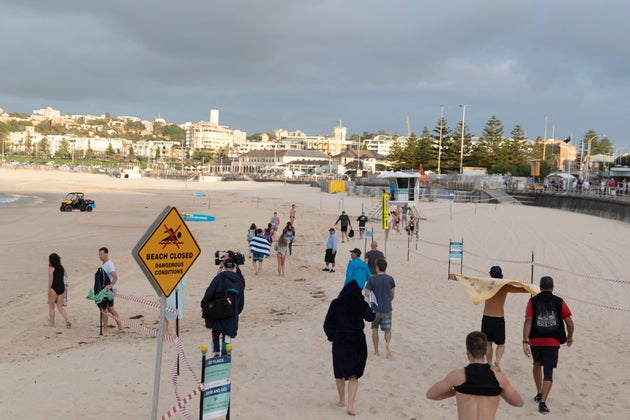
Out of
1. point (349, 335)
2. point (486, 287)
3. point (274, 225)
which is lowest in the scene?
point (274, 225)

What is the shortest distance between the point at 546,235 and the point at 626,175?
1146 inches

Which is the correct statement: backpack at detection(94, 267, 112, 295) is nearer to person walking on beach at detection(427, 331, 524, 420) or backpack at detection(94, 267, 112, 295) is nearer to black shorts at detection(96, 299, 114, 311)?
black shorts at detection(96, 299, 114, 311)

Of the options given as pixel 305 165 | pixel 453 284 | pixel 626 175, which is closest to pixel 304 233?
pixel 453 284

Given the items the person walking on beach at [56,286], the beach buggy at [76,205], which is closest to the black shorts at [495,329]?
the person walking on beach at [56,286]

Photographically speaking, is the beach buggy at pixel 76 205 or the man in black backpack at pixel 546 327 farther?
the beach buggy at pixel 76 205

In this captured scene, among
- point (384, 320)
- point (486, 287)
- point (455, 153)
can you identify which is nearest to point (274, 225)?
point (384, 320)

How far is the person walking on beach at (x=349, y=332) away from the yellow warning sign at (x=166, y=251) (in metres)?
1.84

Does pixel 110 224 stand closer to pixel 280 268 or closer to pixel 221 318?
pixel 280 268

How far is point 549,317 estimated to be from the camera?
255 inches

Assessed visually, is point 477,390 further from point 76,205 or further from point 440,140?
point 440,140

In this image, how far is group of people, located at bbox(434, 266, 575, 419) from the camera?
12.4 feet

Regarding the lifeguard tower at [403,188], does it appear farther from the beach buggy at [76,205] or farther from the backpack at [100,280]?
the backpack at [100,280]

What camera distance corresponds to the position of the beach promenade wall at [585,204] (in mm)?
33737

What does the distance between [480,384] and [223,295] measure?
436 centimetres
